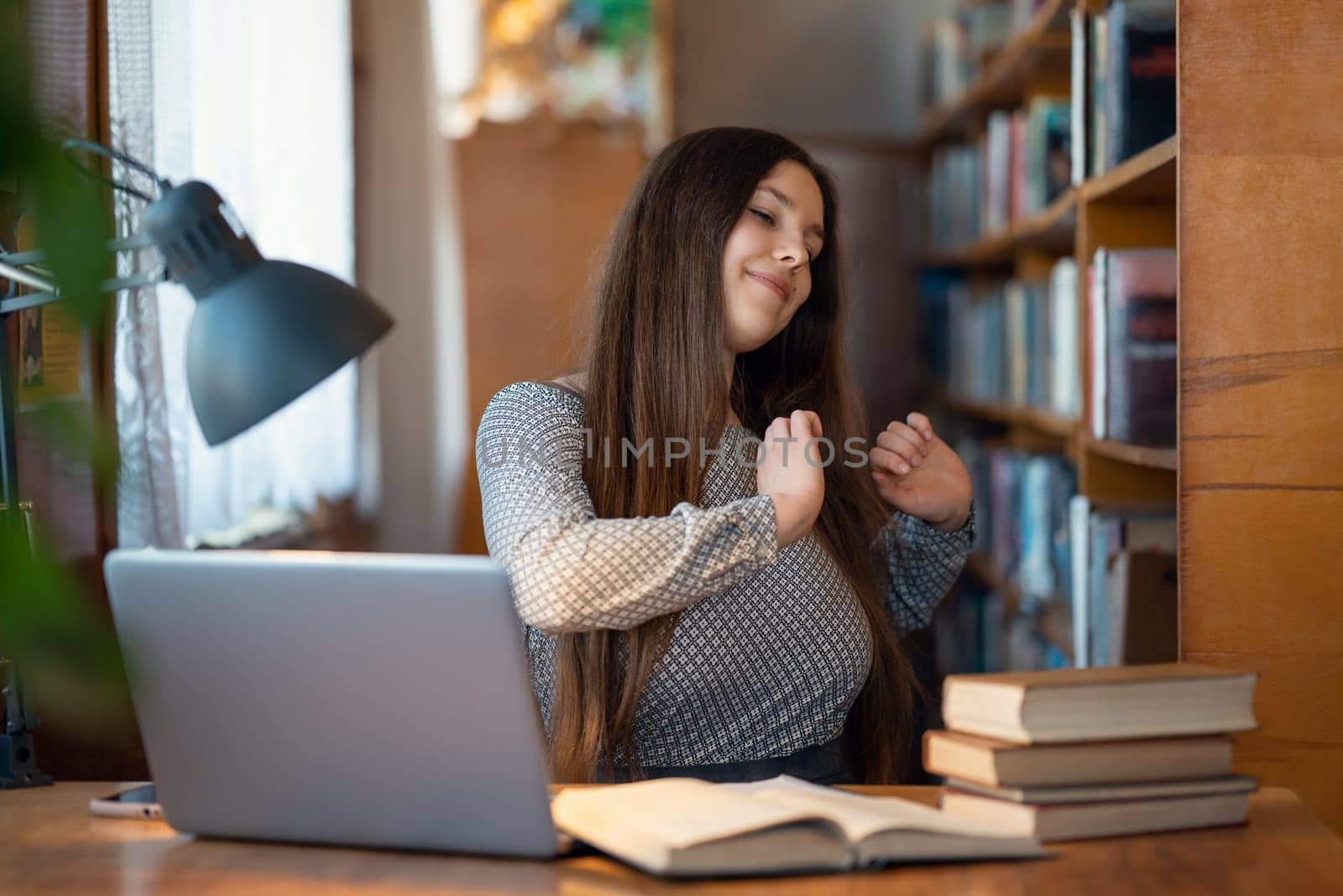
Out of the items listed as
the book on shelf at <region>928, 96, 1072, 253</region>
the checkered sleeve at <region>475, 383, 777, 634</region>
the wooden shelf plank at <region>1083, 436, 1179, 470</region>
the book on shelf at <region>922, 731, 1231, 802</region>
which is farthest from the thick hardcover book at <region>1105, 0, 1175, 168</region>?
the book on shelf at <region>922, 731, 1231, 802</region>

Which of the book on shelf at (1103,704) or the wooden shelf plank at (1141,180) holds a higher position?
the wooden shelf plank at (1141,180)

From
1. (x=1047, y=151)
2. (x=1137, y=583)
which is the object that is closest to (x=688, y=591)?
(x=1137, y=583)

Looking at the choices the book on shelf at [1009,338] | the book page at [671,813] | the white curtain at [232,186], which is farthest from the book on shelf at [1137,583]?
the white curtain at [232,186]

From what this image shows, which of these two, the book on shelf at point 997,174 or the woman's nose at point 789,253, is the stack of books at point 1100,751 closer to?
the woman's nose at point 789,253

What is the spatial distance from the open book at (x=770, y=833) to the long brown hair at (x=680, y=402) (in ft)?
1.32

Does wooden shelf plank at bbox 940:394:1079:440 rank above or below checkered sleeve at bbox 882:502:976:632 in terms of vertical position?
above

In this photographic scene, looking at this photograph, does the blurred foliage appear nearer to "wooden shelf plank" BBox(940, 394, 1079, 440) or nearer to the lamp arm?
the lamp arm

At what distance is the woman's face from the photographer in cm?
150

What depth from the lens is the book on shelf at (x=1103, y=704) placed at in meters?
0.94

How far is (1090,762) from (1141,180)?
3.28 ft

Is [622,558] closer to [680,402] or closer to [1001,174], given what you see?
[680,402]

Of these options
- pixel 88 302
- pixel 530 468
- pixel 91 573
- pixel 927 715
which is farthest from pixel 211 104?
pixel 88 302

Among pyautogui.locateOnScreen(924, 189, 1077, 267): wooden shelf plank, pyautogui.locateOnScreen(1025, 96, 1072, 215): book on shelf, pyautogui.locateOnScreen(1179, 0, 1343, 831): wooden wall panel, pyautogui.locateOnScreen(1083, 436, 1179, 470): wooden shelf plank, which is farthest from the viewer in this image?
pyautogui.locateOnScreen(1025, 96, 1072, 215): book on shelf

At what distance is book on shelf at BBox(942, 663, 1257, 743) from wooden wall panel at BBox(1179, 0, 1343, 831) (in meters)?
0.36
